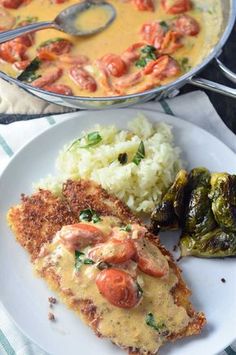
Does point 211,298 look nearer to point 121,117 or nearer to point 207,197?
point 207,197

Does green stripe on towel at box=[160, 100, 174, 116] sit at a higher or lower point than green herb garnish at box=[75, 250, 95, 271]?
lower

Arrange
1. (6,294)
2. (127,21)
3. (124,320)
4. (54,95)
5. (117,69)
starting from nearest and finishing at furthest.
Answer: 1. (124,320)
2. (6,294)
3. (54,95)
4. (117,69)
5. (127,21)

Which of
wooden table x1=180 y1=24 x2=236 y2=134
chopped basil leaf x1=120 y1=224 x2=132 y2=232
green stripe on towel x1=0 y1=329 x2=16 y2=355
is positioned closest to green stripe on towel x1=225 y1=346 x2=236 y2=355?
chopped basil leaf x1=120 y1=224 x2=132 y2=232

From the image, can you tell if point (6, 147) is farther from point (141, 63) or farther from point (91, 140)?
point (141, 63)

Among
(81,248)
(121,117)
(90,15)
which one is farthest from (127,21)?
(81,248)

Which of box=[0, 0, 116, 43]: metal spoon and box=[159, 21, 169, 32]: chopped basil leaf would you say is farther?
box=[159, 21, 169, 32]: chopped basil leaf

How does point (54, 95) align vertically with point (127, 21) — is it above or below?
above

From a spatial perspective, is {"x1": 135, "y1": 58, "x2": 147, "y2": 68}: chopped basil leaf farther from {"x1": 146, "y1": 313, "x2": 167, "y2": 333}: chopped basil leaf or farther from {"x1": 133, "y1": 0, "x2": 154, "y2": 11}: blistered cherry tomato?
{"x1": 146, "y1": 313, "x2": 167, "y2": 333}: chopped basil leaf
